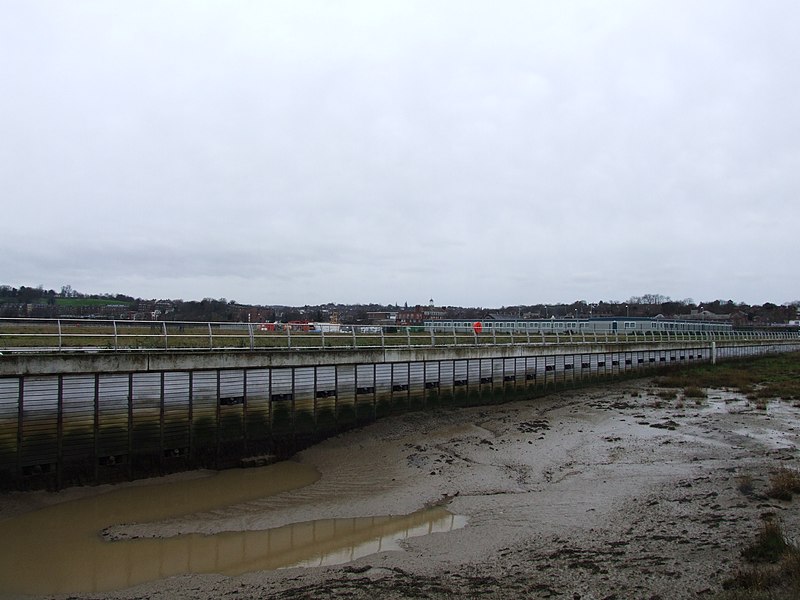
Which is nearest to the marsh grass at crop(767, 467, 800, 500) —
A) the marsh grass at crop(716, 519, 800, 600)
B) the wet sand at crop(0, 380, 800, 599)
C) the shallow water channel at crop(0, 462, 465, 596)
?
the wet sand at crop(0, 380, 800, 599)

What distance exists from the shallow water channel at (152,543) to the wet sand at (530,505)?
55 centimetres

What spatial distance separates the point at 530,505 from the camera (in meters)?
16.8

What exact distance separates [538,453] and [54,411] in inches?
763

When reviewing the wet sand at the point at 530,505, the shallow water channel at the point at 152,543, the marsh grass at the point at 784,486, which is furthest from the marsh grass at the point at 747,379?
the shallow water channel at the point at 152,543

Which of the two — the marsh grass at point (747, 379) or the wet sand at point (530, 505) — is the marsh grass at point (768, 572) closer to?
the wet sand at point (530, 505)

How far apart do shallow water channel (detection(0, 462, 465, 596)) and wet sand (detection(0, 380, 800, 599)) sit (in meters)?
0.55

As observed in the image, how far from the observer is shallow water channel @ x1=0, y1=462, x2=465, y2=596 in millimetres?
13055

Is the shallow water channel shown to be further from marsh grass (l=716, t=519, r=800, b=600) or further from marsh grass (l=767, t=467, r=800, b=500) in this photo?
marsh grass (l=767, t=467, r=800, b=500)

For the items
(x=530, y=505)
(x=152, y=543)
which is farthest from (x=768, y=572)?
(x=152, y=543)

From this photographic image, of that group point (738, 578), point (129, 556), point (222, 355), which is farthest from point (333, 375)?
point (738, 578)

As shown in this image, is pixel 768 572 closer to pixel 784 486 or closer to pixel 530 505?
pixel 784 486

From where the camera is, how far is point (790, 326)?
550 ft

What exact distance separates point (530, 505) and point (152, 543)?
445 inches

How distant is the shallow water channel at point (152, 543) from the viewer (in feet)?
42.8
